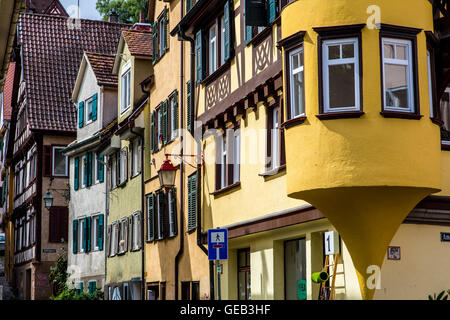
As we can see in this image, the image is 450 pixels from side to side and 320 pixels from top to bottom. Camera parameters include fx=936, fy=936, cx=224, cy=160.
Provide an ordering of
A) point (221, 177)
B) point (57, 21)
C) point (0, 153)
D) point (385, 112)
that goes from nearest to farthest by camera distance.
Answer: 1. point (385, 112)
2. point (221, 177)
3. point (57, 21)
4. point (0, 153)

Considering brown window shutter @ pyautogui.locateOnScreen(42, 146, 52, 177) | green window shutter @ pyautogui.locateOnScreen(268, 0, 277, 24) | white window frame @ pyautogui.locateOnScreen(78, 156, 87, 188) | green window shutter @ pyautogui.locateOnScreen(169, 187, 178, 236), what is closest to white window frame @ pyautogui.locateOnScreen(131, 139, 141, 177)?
green window shutter @ pyautogui.locateOnScreen(169, 187, 178, 236)

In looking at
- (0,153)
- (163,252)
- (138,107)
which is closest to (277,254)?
(163,252)

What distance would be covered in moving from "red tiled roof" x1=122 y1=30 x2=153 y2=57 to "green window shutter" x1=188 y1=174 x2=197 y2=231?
9.35m

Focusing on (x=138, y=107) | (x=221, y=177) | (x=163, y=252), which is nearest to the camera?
(x=221, y=177)

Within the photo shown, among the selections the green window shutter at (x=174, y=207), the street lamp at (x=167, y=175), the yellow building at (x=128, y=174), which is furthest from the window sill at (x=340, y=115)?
the yellow building at (x=128, y=174)

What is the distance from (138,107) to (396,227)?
19.1 metres

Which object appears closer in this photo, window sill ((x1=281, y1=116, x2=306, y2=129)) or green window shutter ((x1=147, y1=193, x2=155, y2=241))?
window sill ((x1=281, y1=116, x2=306, y2=129))

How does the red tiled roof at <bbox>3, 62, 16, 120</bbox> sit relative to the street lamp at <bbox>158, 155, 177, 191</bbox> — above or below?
above

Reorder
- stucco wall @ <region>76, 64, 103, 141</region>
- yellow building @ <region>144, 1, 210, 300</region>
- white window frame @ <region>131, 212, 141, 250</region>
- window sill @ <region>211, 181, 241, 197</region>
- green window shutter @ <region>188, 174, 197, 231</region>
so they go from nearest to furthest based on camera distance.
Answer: window sill @ <region>211, 181, 241, 197</region>, green window shutter @ <region>188, 174, 197, 231</region>, yellow building @ <region>144, 1, 210, 300</region>, white window frame @ <region>131, 212, 141, 250</region>, stucco wall @ <region>76, 64, 103, 141</region>

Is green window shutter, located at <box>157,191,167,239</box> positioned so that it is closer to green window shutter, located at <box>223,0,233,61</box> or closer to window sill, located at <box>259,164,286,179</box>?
green window shutter, located at <box>223,0,233,61</box>

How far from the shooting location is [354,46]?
1508 cm

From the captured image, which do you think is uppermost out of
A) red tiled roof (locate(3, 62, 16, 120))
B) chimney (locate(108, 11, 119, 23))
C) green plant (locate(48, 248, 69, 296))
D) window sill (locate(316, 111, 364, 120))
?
chimney (locate(108, 11, 119, 23))

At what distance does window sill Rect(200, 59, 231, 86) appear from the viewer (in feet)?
73.2
